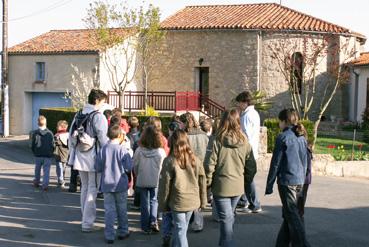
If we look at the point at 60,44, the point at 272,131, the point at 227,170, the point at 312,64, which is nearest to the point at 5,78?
the point at 60,44

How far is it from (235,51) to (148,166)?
19.1m

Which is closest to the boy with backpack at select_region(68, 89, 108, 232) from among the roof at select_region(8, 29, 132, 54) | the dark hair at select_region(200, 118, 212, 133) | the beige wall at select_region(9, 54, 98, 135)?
the dark hair at select_region(200, 118, 212, 133)

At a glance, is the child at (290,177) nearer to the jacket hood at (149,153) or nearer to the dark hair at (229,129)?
the dark hair at (229,129)

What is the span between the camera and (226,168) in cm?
689

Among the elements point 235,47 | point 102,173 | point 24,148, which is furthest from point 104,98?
point 235,47

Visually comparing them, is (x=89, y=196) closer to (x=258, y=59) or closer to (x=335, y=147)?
(x=335, y=147)

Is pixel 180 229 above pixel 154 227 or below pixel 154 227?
above

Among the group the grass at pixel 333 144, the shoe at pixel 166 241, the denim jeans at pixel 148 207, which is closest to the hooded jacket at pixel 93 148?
the denim jeans at pixel 148 207

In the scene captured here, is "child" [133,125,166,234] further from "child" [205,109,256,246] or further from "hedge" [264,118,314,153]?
"hedge" [264,118,314,153]

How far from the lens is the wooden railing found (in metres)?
23.9

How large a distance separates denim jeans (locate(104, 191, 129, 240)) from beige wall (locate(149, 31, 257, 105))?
18947 mm

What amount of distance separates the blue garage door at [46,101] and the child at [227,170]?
21542 millimetres

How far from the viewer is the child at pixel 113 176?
768cm

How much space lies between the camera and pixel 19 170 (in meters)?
15.5
